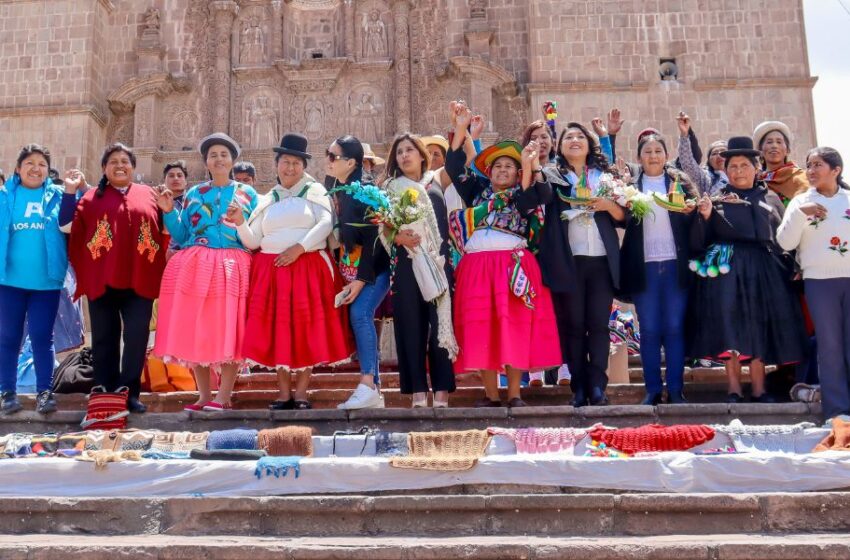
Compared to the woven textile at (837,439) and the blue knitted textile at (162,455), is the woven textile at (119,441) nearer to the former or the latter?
the blue knitted textile at (162,455)

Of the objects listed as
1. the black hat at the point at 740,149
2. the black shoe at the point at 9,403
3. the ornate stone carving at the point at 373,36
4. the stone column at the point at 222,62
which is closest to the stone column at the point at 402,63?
the ornate stone carving at the point at 373,36

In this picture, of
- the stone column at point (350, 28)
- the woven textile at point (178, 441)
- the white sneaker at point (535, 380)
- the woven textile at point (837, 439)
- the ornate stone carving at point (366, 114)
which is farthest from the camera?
the stone column at point (350, 28)

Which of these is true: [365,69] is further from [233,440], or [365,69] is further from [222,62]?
[233,440]

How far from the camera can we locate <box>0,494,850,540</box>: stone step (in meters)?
3.97

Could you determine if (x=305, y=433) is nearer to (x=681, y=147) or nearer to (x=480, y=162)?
(x=480, y=162)

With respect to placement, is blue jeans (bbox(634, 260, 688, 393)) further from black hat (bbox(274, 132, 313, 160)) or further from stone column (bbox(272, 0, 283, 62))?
stone column (bbox(272, 0, 283, 62))

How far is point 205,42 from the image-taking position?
14.6 meters

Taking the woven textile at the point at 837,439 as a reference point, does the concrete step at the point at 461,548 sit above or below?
Result: below

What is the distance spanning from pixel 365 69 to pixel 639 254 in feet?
30.2

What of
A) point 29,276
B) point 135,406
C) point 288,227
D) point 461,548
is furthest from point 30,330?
point 461,548

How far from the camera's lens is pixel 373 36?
47.8ft

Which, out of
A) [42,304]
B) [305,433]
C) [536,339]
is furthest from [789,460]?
[42,304]

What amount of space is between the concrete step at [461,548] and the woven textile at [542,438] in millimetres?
957

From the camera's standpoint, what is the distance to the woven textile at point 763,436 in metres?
4.91
